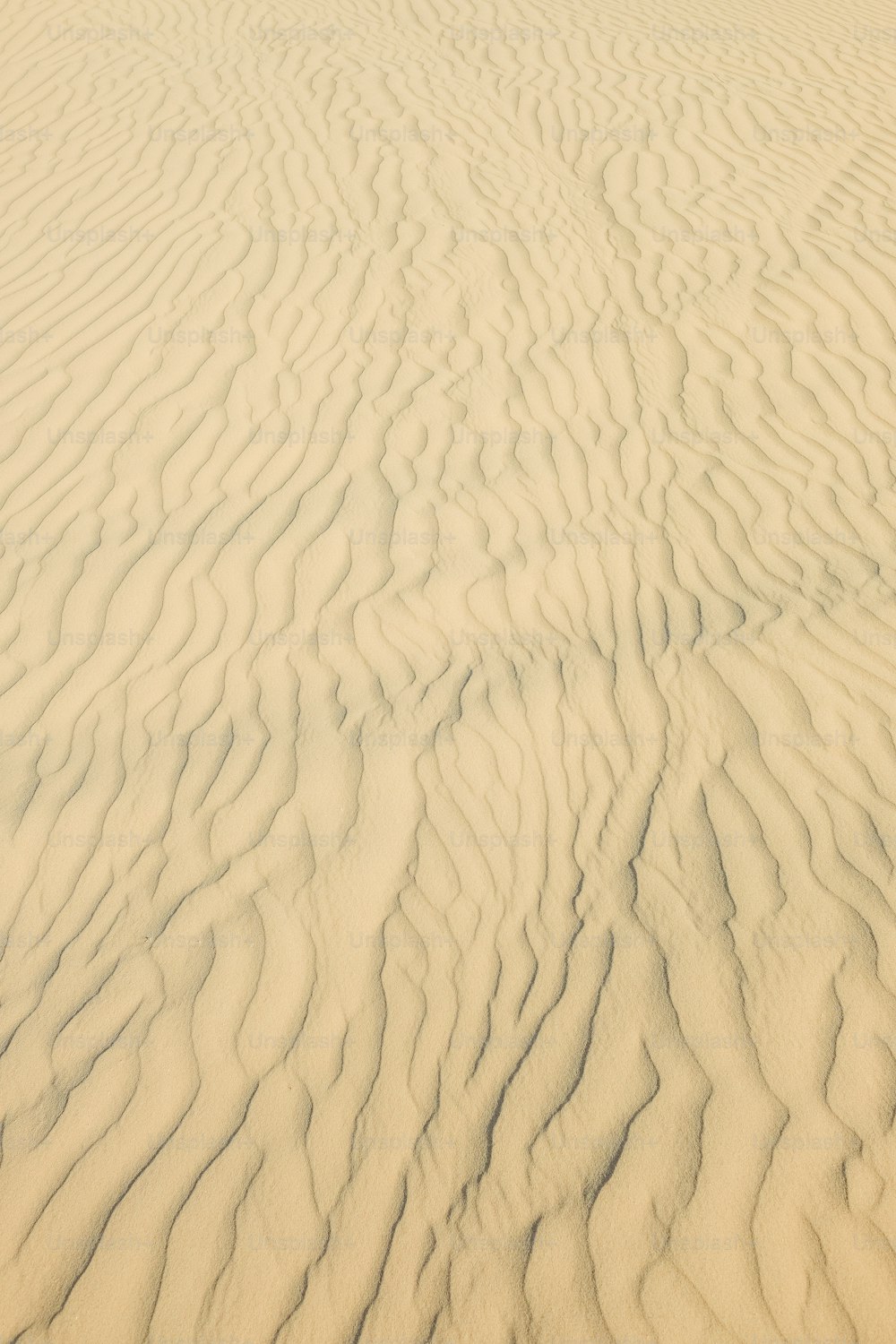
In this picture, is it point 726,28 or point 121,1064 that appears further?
point 726,28

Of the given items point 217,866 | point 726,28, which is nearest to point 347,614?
point 217,866

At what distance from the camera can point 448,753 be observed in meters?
3.75

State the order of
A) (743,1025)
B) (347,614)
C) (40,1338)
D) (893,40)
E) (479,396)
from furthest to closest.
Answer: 1. (893,40)
2. (479,396)
3. (347,614)
4. (743,1025)
5. (40,1338)

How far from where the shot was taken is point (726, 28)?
10.3 meters

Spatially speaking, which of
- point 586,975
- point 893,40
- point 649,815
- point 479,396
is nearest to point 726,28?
point 893,40

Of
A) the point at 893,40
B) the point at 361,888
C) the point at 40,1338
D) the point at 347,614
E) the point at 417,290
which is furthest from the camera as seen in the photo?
the point at 893,40

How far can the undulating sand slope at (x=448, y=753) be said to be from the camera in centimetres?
252

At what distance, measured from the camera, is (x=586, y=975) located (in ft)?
9.91

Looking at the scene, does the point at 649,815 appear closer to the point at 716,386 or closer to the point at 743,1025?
the point at 743,1025

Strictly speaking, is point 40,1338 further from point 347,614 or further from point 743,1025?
point 347,614

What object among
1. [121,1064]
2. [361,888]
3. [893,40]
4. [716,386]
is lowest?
[893,40]

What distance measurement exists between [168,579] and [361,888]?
74.3 inches

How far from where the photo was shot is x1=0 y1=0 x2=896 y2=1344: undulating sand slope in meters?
2.52

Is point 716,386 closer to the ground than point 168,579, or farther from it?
closer to the ground
